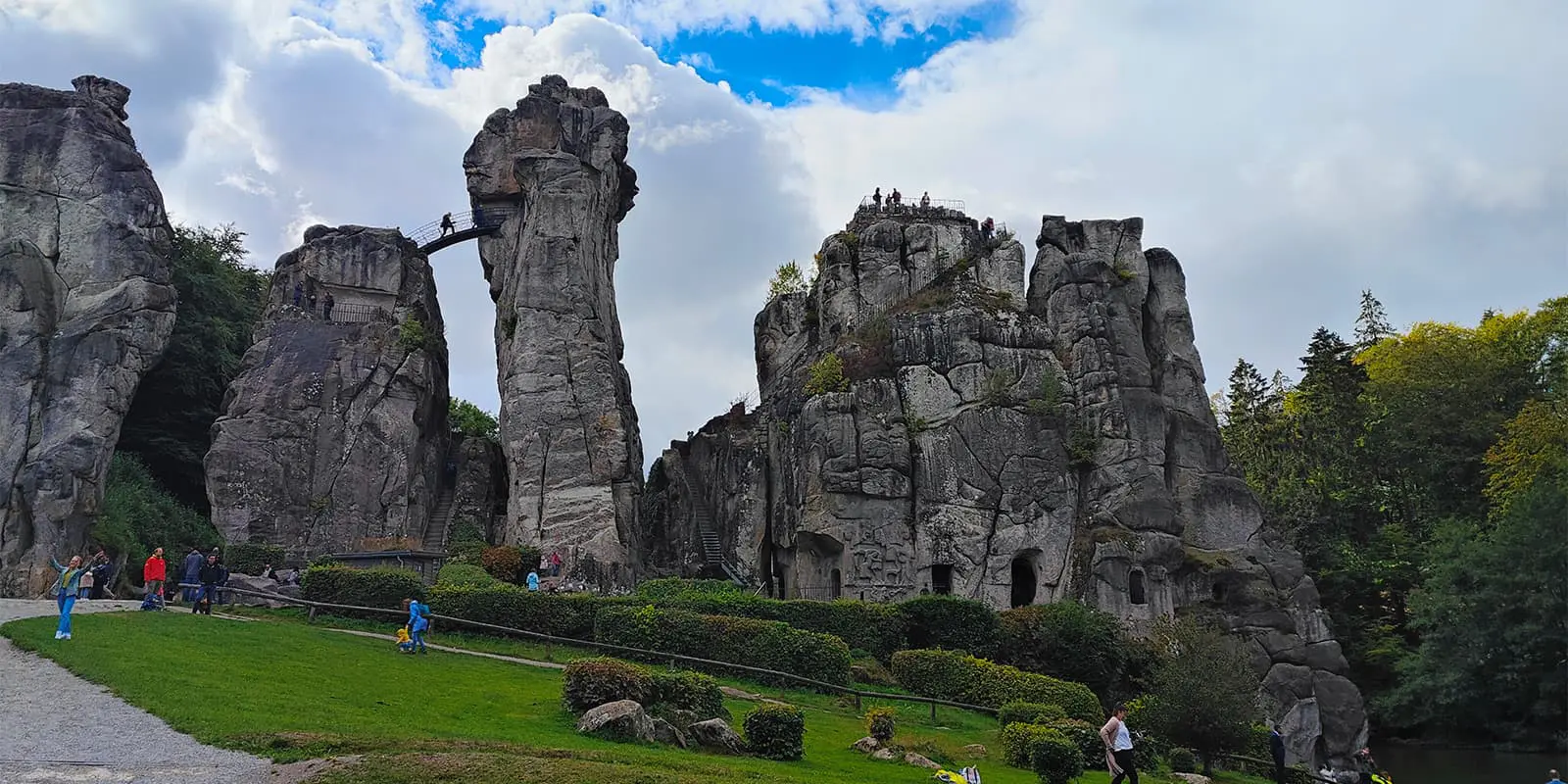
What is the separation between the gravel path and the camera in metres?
12.7

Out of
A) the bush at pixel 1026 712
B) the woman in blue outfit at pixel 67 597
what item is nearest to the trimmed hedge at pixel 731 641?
the bush at pixel 1026 712

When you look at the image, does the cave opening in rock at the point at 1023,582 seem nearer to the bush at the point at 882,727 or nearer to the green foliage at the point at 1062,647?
the green foliage at the point at 1062,647

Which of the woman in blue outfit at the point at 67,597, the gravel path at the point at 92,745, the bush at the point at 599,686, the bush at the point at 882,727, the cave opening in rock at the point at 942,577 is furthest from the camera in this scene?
the cave opening in rock at the point at 942,577

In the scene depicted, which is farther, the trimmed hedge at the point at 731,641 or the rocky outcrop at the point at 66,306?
the rocky outcrop at the point at 66,306

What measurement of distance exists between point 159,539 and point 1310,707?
44.3 metres

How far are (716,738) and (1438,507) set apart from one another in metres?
43.6

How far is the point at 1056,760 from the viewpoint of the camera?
63.4 feet

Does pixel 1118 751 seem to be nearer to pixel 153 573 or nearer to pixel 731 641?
pixel 731 641

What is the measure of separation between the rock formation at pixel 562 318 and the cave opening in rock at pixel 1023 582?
16377 mm

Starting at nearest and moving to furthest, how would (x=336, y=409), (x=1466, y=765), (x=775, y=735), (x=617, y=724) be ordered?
(x=617, y=724) < (x=775, y=735) < (x=1466, y=765) < (x=336, y=409)

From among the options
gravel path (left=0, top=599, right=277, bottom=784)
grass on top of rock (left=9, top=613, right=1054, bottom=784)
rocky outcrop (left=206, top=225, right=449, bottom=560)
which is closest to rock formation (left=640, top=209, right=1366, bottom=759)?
rocky outcrop (left=206, top=225, right=449, bottom=560)

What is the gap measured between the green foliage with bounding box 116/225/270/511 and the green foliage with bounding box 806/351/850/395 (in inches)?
985

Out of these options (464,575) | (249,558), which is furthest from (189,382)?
(464,575)

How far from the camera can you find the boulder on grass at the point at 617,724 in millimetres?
17484
